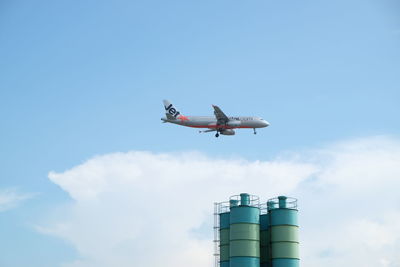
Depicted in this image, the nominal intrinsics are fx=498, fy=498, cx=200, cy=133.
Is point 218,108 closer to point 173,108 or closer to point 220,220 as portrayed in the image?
point 173,108

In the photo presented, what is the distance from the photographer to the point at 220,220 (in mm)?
58406

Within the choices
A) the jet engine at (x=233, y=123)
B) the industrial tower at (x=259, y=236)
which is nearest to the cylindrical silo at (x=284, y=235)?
the industrial tower at (x=259, y=236)

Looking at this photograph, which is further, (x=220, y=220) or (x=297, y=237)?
(x=220, y=220)

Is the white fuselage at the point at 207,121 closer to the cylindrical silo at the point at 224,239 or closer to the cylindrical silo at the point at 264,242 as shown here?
the cylindrical silo at the point at 224,239

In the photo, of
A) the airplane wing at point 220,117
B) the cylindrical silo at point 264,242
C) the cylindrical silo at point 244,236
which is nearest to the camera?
the cylindrical silo at point 244,236

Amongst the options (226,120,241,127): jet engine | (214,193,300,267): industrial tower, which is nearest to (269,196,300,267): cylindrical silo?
(214,193,300,267): industrial tower

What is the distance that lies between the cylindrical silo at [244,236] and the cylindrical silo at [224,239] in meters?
2.76

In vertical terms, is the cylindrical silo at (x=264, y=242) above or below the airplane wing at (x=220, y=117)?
below

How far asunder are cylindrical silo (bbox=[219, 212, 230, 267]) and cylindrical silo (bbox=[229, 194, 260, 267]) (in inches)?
108

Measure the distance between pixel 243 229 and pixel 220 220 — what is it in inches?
223

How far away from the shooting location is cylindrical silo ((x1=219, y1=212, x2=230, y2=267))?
183ft

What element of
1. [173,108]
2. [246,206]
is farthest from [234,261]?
[173,108]

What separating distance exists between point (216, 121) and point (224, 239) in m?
34.7

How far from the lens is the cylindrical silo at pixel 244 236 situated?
5203cm
